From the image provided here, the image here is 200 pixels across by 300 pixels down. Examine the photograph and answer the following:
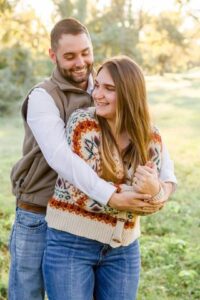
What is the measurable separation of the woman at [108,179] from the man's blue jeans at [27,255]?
18 centimetres

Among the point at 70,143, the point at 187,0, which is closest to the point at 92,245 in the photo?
the point at 70,143

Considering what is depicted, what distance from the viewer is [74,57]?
7.73ft

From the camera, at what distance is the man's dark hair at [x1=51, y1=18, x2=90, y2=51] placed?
2355 mm

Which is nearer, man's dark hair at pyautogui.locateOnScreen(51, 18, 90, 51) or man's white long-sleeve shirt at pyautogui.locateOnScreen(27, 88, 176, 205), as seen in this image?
man's white long-sleeve shirt at pyautogui.locateOnScreen(27, 88, 176, 205)

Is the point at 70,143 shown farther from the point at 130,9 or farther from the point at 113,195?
the point at 130,9

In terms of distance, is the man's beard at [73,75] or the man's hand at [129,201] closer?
the man's hand at [129,201]

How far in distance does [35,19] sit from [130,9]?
1333 centimetres

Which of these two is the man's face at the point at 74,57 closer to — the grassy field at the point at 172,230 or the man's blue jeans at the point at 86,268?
the man's blue jeans at the point at 86,268

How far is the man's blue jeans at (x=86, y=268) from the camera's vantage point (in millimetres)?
2219

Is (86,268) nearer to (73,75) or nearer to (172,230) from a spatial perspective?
(73,75)

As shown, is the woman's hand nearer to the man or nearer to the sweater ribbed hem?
the man

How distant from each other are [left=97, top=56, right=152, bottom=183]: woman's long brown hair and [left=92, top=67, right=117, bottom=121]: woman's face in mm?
20

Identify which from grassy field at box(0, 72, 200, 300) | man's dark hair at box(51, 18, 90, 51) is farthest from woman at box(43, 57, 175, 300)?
grassy field at box(0, 72, 200, 300)

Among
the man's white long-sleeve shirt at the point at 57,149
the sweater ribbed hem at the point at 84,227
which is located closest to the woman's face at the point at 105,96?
the man's white long-sleeve shirt at the point at 57,149
